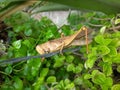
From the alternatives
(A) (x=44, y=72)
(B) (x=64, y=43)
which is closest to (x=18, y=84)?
(A) (x=44, y=72)

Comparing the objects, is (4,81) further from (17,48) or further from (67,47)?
(67,47)

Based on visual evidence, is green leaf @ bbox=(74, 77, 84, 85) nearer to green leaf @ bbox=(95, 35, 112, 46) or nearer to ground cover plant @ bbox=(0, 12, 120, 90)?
ground cover plant @ bbox=(0, 12, 120, 90)

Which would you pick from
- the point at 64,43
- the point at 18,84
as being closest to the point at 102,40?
the point at 64,43

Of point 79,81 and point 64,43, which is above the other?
point 64,43

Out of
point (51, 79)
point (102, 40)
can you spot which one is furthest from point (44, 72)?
point (102, 40)

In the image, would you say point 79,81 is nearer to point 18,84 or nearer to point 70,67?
point 70,67

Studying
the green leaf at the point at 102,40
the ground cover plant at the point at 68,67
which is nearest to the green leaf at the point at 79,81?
the ground cover plant at the point at 68,67

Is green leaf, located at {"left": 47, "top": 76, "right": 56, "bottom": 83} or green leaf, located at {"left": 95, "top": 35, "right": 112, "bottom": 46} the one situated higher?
green leaf, located at {"left": 95, "top": 35, "right": 112, "bottom": 46}

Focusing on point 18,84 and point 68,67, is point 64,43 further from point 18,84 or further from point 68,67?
point 18,84

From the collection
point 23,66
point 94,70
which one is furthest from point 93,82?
point 23,66

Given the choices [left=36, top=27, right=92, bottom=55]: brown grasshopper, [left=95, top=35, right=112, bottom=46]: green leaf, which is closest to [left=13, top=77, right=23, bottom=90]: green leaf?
[left=36, top=27, right=92, bottom=55]: brown grasshopper

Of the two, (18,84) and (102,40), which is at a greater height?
(102,40)

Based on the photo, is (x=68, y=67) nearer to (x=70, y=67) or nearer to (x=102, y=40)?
(x=70, y=67)
